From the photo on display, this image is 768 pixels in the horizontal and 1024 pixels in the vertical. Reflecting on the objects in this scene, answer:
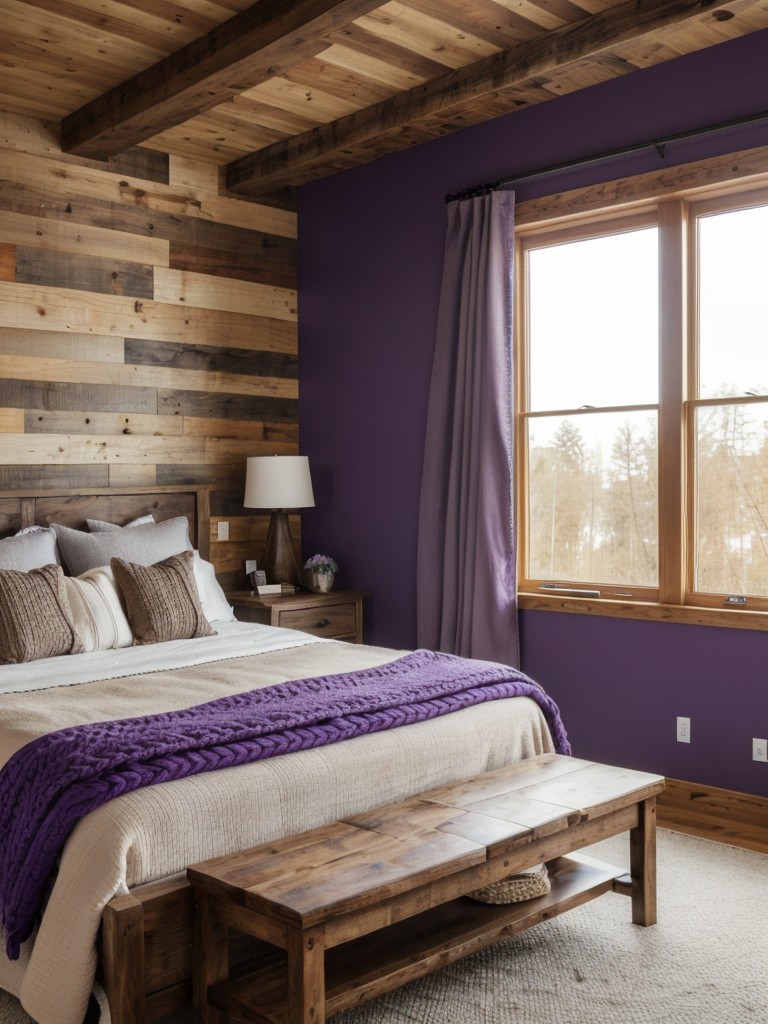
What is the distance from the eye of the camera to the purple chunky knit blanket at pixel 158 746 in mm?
2195

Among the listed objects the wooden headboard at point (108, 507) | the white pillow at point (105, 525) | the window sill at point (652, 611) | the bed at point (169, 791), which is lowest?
the bed at point (169, 791)

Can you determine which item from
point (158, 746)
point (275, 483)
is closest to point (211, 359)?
point (275, 483)

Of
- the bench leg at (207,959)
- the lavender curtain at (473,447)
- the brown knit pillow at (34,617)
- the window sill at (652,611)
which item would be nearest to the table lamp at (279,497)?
the lavender curtain at (473,447)

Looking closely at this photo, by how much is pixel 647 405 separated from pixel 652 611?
813 millimetres

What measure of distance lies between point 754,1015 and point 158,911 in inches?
55.9

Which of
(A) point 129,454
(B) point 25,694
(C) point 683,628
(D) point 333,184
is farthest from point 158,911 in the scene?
(D) point 333,184

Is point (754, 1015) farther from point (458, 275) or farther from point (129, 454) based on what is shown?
point (129, 454)

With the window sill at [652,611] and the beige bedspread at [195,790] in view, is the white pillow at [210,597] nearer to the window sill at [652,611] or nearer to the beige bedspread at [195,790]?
the beige bedspread at [195,790]

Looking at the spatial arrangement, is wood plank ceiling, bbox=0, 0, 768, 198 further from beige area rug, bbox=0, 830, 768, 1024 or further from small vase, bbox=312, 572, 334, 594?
beige area rug, bbox=0, 830, 768, 1024

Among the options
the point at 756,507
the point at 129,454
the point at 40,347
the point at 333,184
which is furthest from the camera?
the point at 333,184

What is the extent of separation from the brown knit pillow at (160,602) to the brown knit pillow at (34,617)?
0.83 feet

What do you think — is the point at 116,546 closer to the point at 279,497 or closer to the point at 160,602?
the point at 160,602

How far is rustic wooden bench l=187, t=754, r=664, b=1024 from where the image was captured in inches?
79.9

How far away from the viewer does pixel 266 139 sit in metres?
4.66
